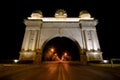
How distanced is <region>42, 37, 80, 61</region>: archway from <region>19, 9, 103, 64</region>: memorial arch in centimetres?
407

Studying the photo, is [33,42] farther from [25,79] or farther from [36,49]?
[25,79]

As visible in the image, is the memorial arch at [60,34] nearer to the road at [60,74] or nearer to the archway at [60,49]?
the archway at [60,49]

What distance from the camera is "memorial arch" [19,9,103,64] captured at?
84.6ft

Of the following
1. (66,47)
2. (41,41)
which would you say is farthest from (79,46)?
(66,47)

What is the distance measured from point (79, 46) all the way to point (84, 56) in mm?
2949

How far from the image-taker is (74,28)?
2931 centimetres

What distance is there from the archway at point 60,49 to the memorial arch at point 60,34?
4.07 m

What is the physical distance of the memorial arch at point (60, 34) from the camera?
2580cm

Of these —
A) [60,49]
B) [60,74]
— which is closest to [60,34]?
[60,49]

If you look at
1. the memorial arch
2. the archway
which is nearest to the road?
the memorial arch

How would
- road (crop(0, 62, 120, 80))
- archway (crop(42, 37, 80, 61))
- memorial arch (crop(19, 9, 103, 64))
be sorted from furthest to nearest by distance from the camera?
archway (crop(42, 37, 80, 61))
memorial arch (crop(19, 9, 103, 64))
road (crop(0, 62, 120, 80))

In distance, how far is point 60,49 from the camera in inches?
1683

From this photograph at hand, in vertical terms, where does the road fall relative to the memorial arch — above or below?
below

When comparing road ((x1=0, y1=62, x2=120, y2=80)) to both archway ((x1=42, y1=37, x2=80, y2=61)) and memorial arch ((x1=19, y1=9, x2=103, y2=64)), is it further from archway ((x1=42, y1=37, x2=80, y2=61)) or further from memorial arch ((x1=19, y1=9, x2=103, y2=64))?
archway ((x1=42, y1=37, x2=80, y2=61))
